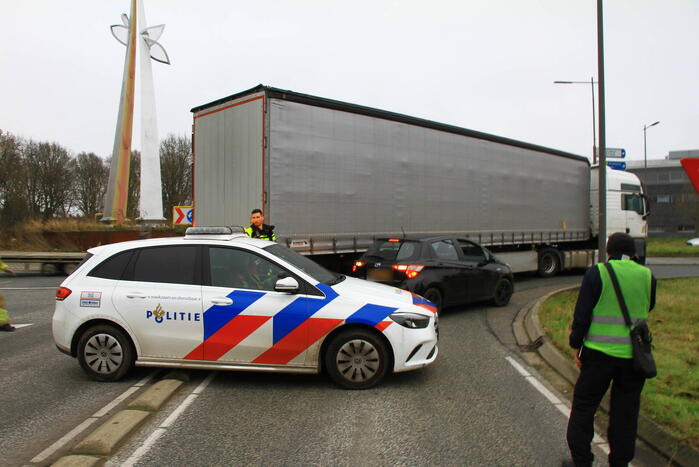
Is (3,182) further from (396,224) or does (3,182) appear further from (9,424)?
(9,424)

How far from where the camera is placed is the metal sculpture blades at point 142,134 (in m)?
30.2

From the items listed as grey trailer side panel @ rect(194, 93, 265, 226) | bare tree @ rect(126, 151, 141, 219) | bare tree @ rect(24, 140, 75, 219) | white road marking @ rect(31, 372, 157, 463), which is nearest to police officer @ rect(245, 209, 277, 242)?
grey trailer side panel @ rect(194, 93, 265, 226)

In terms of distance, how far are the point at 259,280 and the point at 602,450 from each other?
336cm

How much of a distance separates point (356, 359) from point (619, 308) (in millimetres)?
2607

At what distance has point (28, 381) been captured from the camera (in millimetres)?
5504

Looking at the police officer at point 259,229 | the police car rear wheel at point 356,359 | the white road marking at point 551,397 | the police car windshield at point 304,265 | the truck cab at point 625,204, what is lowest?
the white road marking at point 551,397

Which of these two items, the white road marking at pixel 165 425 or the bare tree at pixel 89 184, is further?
the bare tree at pixel 89 184

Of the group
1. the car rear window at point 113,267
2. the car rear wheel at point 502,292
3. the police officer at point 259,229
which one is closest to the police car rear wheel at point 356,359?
the car rear window at point 113,267

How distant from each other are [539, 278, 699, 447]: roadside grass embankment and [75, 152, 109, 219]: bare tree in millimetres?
45360

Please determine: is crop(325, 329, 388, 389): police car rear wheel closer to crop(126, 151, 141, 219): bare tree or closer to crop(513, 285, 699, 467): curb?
crop(513, 285, 699, 467): curb

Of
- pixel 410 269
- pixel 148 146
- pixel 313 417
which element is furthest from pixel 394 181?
pixel 148 146

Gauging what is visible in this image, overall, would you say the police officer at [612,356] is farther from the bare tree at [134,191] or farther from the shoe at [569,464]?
the bare tree at [134,191]

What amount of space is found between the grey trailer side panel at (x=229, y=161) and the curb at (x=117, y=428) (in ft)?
14.5

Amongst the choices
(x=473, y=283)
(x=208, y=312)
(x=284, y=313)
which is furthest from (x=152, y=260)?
(x=473, y=283)
